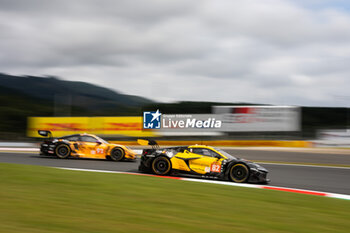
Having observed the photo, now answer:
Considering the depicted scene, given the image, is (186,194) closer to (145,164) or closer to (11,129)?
(145,164)

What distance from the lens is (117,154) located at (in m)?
13.8

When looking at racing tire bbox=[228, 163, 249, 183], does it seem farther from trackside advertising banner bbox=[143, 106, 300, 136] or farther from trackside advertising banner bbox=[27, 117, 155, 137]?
trackside advertising banner bbox=[27, 117, 155, 137]

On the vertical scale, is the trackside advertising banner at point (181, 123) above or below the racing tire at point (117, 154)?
above

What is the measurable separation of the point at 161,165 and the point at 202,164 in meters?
1.27

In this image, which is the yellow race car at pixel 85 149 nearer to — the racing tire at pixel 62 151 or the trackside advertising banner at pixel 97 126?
the racing tire at pixel 62 151

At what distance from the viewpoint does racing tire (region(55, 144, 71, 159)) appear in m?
→ 14.1

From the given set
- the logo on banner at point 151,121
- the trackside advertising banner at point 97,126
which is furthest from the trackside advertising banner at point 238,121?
the trackside advertising banner at point 97,126

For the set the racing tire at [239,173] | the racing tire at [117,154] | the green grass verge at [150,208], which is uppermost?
the racing tire at [117,154]

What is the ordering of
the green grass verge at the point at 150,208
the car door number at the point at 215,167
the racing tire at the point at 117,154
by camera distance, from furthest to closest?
the racing tire at the point at 117,154
the car door number at the point at 215,167
the green grass verge at the point at 150,208

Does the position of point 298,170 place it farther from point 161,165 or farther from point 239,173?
point 161,165

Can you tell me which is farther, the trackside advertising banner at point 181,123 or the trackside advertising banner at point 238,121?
the trackside advertising banner at point 181,123

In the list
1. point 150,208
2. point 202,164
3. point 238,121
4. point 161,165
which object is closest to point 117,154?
point 161,165

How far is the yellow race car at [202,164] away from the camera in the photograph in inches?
372

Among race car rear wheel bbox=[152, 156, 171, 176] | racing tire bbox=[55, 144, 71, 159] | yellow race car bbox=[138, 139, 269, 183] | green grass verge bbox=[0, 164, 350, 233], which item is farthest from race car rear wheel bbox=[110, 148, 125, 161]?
green grass verge bbox=[0, 164, 350, 233]
